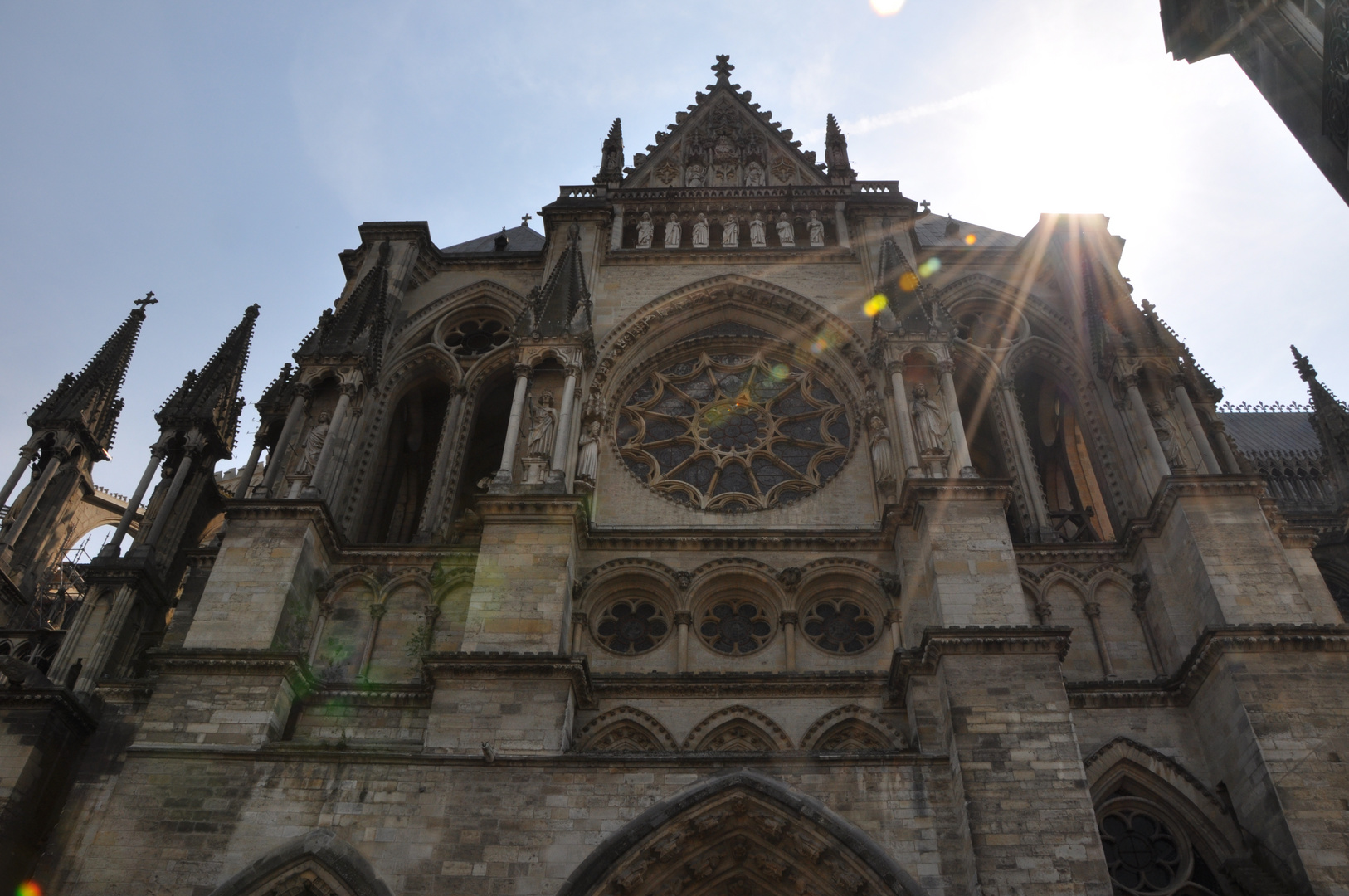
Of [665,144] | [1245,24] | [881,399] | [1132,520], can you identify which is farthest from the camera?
[665,144]

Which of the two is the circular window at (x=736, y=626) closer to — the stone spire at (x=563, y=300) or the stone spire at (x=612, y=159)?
the stone spire at (x=563, y=300)

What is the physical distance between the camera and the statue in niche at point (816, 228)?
792 inches

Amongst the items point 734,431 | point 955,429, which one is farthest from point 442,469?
point 955,429

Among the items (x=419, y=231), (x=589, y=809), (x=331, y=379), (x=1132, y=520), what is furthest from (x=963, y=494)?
(x=419, y=231)

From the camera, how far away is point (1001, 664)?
12070mm

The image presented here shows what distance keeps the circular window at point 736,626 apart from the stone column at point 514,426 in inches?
136

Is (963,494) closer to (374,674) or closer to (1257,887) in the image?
(1257,887)

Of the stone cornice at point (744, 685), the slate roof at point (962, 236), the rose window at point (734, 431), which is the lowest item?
the stone cornice at point (744, 685)

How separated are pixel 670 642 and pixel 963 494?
446cm

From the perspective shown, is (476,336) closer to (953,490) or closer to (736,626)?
(736,626)

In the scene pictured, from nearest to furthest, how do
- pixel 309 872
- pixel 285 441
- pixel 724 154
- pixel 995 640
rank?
pixel 309 872 → pixel 995 640 → pixel 285 441 → pixel 724 154

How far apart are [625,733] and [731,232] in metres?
10.7

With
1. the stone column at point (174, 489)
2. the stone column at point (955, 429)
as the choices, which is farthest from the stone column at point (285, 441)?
the stone column at point (955, 429)

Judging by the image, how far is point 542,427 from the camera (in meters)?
15.7
